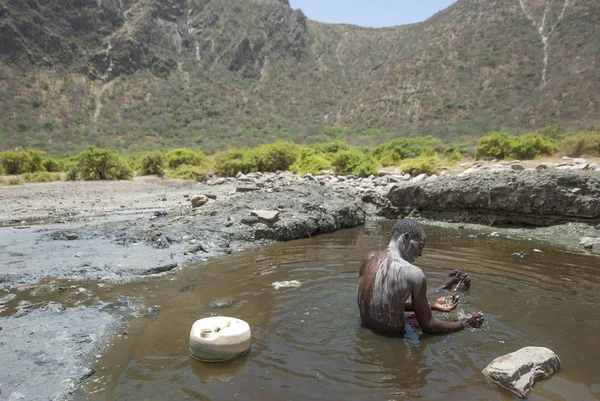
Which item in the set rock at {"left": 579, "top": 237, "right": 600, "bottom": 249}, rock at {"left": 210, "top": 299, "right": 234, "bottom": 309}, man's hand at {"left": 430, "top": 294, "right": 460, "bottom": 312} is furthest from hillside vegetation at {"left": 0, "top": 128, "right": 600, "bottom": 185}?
rock at {"left": 210, "top": 299, "right": 234, "bottom": 309}

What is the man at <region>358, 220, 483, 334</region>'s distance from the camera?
3.44 metres

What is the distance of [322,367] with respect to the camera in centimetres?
319

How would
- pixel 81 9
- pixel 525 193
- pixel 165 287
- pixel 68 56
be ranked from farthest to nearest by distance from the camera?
1. pixel 81 9
2. pixel 68 56
3. pixel 525 193
4. pixel 165 287

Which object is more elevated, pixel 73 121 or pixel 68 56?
pixel 68 56

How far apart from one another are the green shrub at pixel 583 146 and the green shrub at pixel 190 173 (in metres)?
17.4

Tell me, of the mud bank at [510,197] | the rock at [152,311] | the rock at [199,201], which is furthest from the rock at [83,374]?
the mud bank at [510,197]

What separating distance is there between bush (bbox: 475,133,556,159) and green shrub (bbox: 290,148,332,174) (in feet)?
23.6

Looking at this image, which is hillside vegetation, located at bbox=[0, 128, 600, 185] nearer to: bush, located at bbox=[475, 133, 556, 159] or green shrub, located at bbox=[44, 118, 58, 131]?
bush, located at bbox=[475, 133, 556, 159]

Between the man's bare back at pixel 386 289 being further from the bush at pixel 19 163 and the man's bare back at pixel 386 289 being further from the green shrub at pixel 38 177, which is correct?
the bush at pixel 19 163

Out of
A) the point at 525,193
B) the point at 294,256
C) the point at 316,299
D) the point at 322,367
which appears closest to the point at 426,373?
the point at 322,367

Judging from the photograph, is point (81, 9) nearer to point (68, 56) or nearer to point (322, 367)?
point (68, 56)

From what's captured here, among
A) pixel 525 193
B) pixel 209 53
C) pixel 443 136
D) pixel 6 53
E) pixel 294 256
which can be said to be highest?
pixel 209 53

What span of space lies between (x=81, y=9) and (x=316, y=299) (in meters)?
70.9

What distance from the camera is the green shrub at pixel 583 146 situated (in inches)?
552
